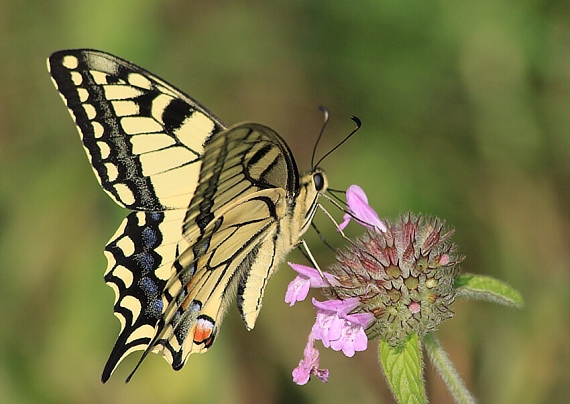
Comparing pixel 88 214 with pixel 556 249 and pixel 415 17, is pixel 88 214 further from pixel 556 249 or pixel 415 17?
pixel 556 249

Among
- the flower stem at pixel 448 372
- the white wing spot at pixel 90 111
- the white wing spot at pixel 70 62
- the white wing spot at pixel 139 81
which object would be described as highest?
the white wing spot at pixel 70 62

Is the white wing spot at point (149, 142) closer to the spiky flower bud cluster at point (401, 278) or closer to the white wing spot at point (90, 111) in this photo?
the white wing spot at point (90, 111)

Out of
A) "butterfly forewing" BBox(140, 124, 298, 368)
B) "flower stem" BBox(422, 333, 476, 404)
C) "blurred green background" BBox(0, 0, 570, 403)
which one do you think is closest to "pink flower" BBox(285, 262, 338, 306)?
"butterfly forewing" BBox(140, 124, 298, 368)

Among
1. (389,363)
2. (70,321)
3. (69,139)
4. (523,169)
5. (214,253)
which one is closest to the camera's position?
(389,363)

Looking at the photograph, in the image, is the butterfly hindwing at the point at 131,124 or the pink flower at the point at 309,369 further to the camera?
the butterfly hindwing at the point at 131,124

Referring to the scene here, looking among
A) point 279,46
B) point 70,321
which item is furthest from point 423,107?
point 70,321

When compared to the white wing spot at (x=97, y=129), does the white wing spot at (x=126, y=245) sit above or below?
below

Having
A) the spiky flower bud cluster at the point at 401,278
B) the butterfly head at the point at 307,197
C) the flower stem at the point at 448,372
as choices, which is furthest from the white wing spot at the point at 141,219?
the flower stem at the point at 448,372

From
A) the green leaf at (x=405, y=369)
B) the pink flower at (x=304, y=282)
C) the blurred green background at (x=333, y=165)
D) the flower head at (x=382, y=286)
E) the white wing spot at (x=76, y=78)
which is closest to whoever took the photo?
the green leaf at (x=405, y=369)

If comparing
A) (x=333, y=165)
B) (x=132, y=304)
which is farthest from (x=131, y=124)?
(x=333, y=165)
